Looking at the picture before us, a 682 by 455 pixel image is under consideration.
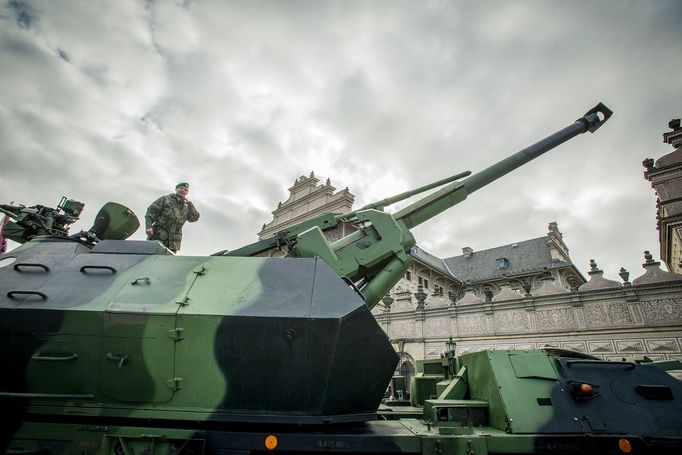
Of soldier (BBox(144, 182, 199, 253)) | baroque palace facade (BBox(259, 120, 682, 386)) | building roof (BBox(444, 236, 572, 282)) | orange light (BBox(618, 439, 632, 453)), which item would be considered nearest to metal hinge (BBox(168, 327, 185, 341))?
soldier (BBox(144, 182, 199, 253))

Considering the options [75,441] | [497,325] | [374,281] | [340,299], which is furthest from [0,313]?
[497,325]

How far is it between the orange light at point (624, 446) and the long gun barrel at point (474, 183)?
3.45 m

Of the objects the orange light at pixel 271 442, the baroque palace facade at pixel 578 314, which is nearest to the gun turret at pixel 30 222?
the orange light at pixel 271 442

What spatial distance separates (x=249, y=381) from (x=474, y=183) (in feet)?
14.5

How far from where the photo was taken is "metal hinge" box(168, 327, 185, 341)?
3292 mm

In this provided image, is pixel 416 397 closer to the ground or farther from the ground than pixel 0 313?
closer to the ground

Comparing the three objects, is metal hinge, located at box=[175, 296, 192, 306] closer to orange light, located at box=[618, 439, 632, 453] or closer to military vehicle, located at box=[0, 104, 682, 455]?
military vehicle, located at box=[0, 104, 682, 455]

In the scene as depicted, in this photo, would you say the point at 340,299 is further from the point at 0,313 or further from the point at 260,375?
the point at 0,313

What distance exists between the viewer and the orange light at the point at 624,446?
116 inches

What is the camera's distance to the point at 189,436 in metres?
3.04

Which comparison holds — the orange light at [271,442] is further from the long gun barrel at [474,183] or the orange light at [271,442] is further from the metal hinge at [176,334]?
the long gun barrel at [474,183]

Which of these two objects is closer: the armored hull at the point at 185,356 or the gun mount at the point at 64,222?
the armored hull at the point at 185,356

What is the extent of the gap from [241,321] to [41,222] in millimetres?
3349

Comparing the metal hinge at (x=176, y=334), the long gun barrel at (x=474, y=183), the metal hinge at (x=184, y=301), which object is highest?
the long gun barrel at (x=474, y=183)
